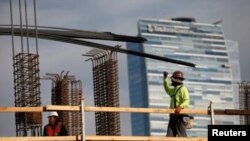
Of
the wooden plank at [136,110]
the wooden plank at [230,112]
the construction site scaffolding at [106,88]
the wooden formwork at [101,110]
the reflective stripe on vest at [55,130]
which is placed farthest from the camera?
the construction site scaffolding at [106,88]

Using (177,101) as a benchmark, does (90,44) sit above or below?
above

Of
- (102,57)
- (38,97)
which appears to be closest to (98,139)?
(38,97)

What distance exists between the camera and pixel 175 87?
24875 mm

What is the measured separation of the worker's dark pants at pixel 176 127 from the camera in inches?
964

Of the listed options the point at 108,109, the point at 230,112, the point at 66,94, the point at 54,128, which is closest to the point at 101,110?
the point at 108,109

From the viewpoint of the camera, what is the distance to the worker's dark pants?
24.5 metres

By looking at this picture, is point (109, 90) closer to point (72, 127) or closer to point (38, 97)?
point (72, 127)

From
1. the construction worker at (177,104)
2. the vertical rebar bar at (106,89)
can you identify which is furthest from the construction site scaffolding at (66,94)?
the construction worker at (177,104)

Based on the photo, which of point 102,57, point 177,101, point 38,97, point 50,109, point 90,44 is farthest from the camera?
point 102,57

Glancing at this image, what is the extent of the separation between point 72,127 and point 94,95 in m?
3.00

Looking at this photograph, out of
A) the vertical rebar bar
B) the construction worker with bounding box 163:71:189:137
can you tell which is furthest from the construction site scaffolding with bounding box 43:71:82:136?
the construction worker with bounding box 163:71:189:137

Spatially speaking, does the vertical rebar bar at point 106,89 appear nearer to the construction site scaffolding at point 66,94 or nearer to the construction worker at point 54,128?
the construction site scaffolding at point 66,94

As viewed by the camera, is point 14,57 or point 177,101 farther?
point 14,57

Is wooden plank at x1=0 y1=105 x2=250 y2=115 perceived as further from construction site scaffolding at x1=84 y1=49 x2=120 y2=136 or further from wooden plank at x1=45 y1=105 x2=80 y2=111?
construction site scaffolding at x1=84 y1=49 x2=120 y2=136
